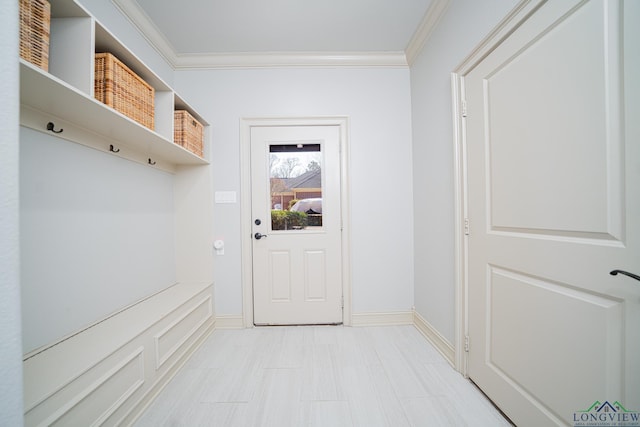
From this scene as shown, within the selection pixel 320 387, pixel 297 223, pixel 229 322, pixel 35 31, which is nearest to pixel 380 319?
pixel 320 387

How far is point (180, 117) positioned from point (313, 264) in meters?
1.79

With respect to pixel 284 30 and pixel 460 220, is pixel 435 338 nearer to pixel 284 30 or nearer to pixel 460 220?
pixel 460 220

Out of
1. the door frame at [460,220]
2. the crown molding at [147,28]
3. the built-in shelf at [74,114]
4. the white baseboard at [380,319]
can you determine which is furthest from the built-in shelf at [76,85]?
the white baseboard at [380,319]

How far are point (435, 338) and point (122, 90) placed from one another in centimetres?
277

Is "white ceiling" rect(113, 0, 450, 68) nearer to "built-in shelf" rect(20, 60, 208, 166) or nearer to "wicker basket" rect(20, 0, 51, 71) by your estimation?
"built-in shelf" rect(20, 60, 208, 166)

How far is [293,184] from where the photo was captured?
2.52m

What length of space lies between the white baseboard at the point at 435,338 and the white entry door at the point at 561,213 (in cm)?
27

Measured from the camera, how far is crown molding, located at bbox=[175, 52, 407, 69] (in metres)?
2.42

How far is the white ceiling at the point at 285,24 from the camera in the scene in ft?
6.20

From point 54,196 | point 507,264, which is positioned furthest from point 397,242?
point 54,196

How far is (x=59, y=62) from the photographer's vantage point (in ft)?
3.59

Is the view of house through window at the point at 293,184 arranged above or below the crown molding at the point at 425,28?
below

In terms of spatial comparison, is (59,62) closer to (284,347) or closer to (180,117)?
(180,117)

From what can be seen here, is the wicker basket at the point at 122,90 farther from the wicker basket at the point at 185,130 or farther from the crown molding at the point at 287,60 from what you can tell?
the crown molding at the point at 287,60
